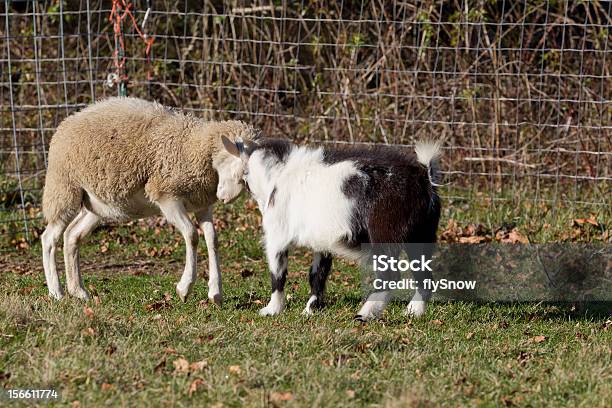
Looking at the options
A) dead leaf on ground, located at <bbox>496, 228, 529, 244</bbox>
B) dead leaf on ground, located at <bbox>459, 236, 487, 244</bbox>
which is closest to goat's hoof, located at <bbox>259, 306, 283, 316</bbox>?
dead leaf on ground, located at <bbox>459, 236, 487, 244</bbox>

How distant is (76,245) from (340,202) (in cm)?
234

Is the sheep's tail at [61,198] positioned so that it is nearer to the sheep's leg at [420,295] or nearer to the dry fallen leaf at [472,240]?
the sheep's leg at [420,295]

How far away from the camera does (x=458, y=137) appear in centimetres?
1058

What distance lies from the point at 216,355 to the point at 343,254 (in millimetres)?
1342

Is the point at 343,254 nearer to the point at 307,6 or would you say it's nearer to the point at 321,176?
the point at 321,176

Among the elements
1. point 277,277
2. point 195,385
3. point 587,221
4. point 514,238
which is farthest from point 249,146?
point 587,221

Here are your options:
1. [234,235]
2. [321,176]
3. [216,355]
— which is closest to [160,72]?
[234,235]

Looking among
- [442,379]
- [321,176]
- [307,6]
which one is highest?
[307,6]

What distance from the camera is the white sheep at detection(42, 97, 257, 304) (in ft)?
A: 22.8

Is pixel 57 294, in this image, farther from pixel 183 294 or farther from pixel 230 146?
pixel 230 146

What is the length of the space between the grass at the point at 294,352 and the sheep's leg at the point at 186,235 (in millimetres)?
126

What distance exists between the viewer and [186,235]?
7008 mm

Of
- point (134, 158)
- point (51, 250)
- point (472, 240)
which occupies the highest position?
point (134, 158)

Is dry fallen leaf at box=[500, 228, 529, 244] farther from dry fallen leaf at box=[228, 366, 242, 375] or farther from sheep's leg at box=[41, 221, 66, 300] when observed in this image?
dry fallen leaf at box=[228, 366, 242, 375]
